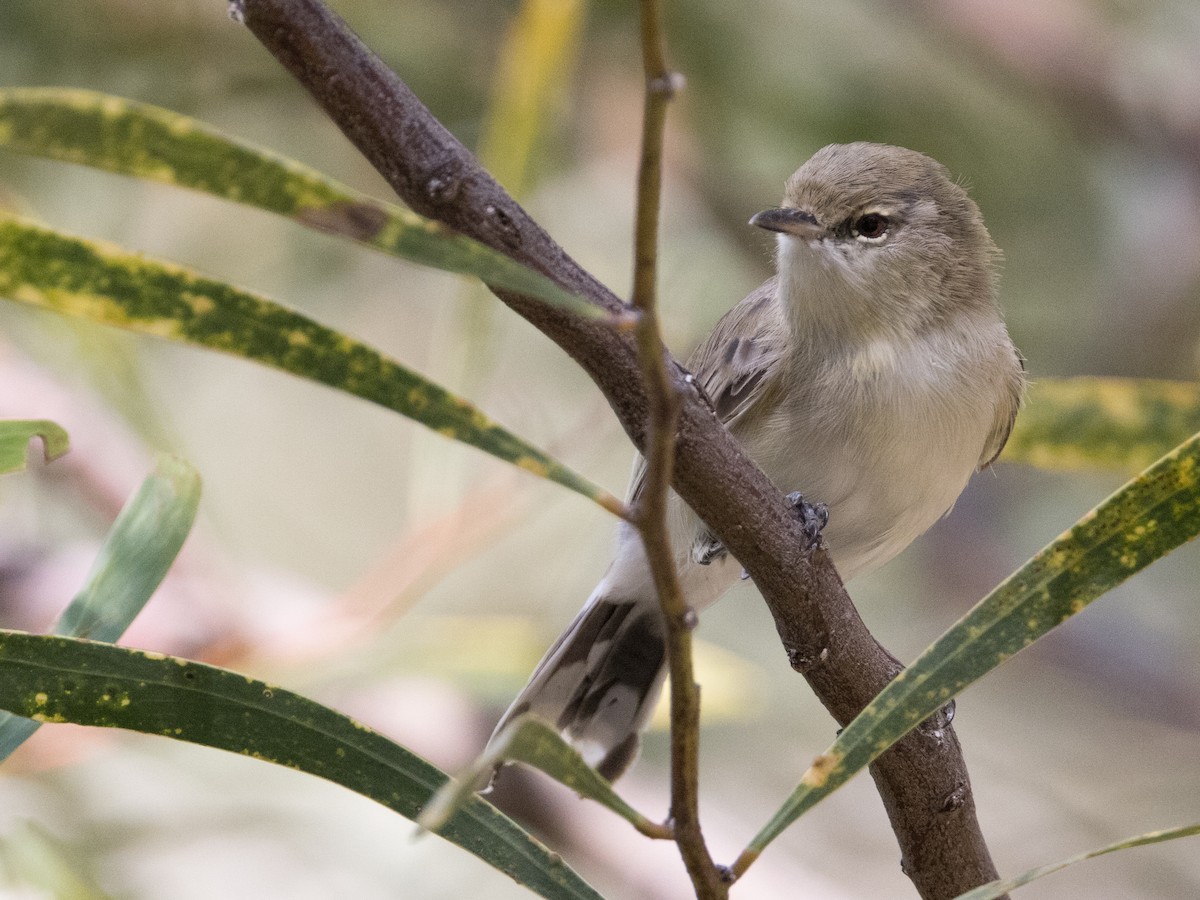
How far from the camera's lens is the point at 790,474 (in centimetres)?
230

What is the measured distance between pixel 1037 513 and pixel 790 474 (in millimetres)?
2078

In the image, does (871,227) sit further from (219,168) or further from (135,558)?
(219,168)

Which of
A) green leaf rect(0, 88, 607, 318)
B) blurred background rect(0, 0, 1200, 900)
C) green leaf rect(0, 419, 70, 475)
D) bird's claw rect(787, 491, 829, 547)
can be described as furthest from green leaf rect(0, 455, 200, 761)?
blurred background rect(0, 0, 1200, 900)

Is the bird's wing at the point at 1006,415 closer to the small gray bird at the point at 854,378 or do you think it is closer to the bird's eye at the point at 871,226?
the small gray bird at the point at 854,378

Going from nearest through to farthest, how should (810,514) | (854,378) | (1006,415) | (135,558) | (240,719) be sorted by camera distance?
(240,719), (135,558), (810,514), (854,378), (1006,415)

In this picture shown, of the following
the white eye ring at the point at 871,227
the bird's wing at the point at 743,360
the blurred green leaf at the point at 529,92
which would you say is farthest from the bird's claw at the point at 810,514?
the blurred green leaf at the point at 529,92

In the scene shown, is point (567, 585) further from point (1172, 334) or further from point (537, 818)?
point (1172, 334)

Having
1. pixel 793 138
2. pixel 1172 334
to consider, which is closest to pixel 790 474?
pixel 793 138

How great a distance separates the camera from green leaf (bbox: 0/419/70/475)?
1.10m

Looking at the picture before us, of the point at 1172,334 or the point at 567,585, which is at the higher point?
the point at 1172,334

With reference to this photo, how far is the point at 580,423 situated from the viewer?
2.82 metres

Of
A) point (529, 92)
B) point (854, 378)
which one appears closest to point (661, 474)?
point (854, 378)

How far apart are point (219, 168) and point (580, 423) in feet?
6.58

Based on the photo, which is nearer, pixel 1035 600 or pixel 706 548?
pixel 1035 600
